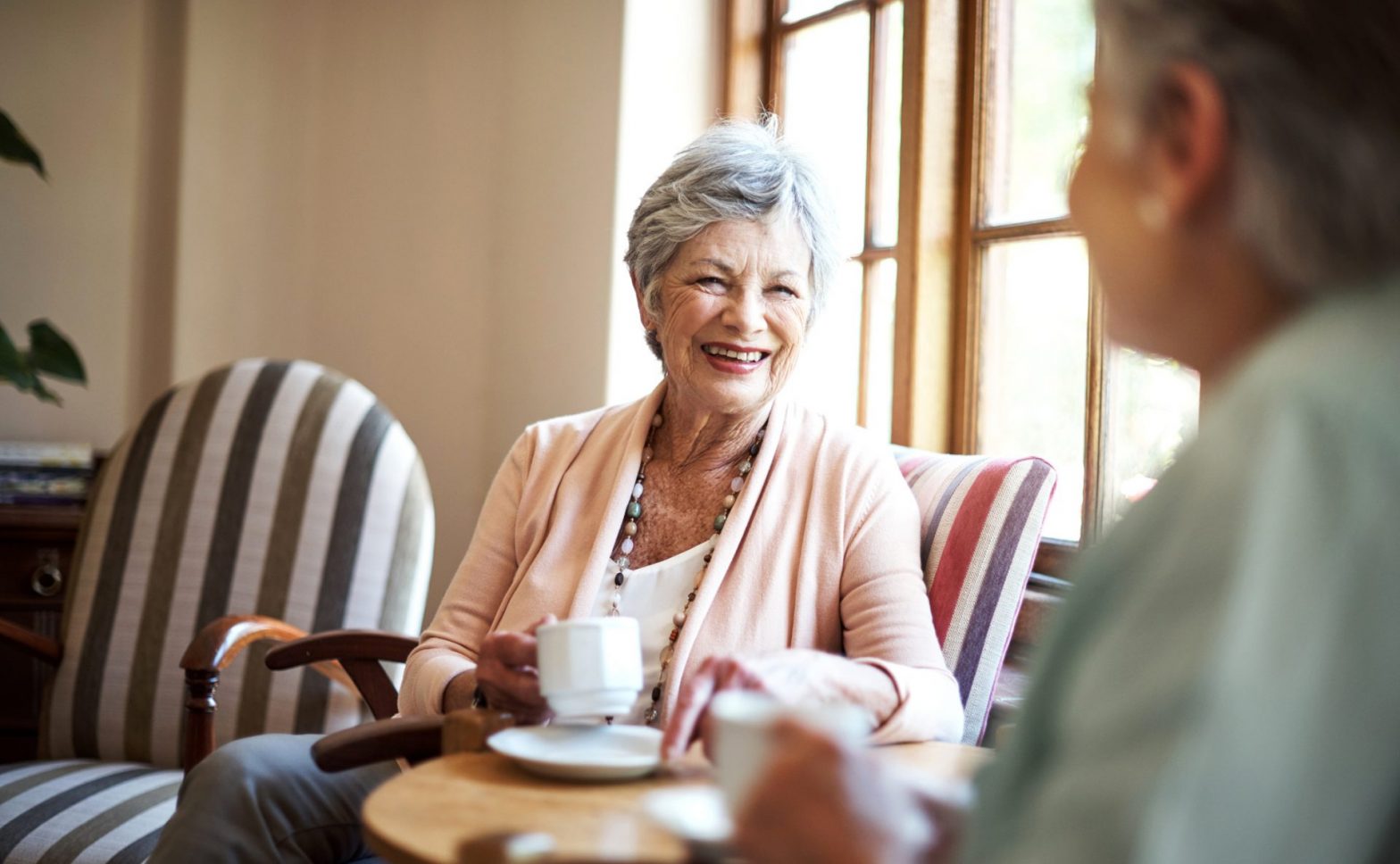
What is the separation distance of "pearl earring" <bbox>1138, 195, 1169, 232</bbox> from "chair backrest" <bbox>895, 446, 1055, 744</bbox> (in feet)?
3.13

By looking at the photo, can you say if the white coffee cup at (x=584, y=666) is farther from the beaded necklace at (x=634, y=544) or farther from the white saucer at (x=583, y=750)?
the beaded necklace at (x=634, y=544)

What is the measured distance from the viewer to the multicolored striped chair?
237 cm

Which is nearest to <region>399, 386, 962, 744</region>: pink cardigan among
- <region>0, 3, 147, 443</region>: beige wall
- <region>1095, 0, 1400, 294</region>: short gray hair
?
<region>1095, 0, 1400, 294</region>: short gray hair

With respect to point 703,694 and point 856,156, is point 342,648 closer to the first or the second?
point 703,694

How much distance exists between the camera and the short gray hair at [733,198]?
1.80m

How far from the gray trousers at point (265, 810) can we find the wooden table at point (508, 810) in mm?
547

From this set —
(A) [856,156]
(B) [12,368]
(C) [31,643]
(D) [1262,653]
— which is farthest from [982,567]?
(B) [12,368]

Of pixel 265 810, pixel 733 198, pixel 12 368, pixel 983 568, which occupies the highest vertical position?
pixel 733 198

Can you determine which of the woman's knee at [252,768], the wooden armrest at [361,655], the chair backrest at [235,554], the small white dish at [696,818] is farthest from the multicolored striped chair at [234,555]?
the small white dish at [696,818]

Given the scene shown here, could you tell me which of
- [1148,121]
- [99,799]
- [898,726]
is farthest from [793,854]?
[99,799]

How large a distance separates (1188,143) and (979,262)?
1713 millimetres

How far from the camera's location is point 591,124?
10.2ft

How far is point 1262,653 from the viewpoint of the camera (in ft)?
1.95

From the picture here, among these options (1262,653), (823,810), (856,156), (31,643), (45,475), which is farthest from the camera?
(45,475)
